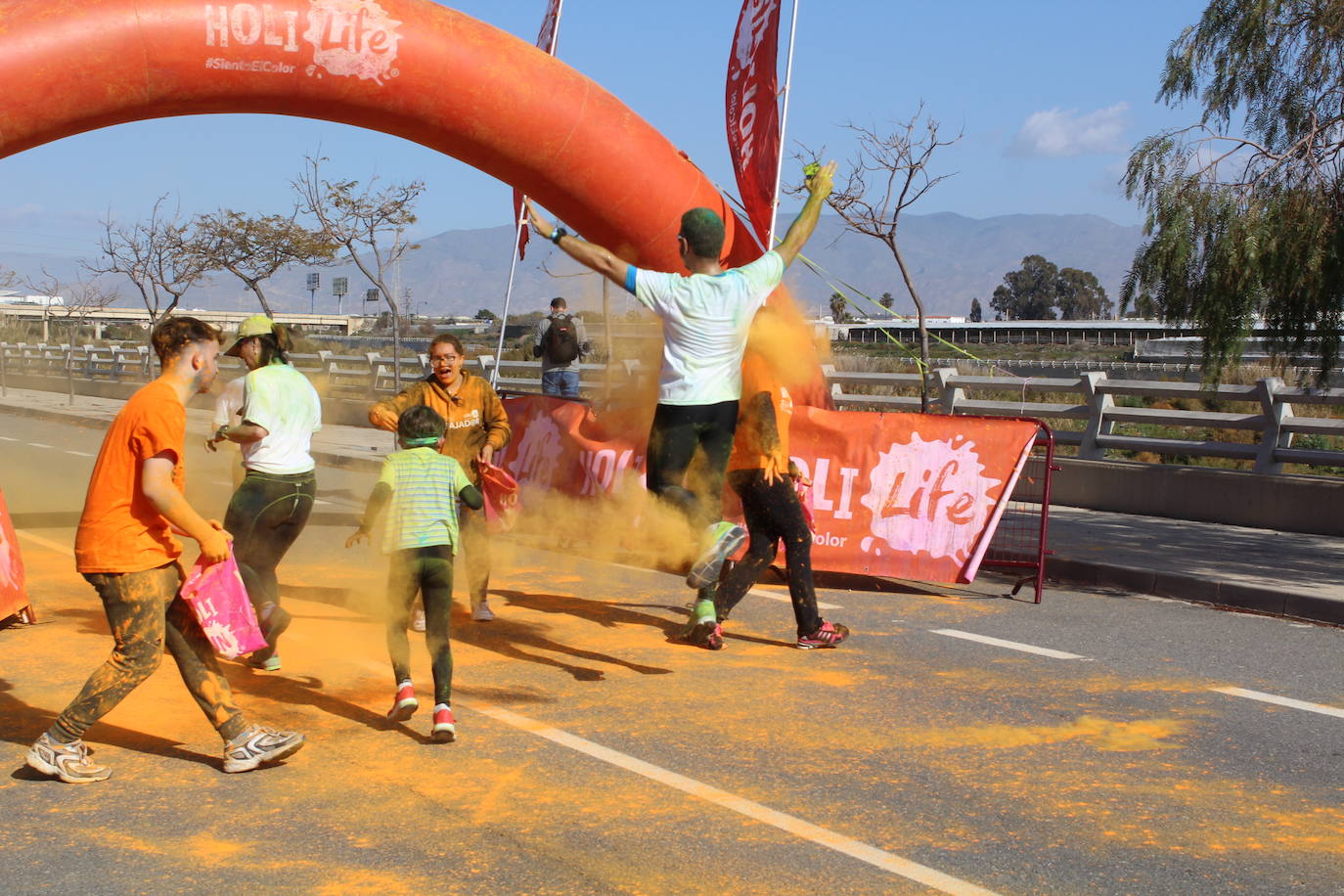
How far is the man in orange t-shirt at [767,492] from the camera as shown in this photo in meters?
7.34

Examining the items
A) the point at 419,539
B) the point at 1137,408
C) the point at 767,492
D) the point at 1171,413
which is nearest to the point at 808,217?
the point at 767,492

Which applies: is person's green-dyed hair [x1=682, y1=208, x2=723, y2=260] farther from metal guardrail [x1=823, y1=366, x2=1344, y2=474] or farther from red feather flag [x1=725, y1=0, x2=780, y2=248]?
metal guardrail [x1=823, y1=366, x2=1344, y2=474]

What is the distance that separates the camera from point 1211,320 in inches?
395

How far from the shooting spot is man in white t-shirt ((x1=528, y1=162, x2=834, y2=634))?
20.7 feet

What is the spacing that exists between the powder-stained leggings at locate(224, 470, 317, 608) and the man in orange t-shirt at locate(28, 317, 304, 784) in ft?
5.82

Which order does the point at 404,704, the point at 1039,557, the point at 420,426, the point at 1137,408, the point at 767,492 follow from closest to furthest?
the point at 404,704 < the point at 420,426 < the point at 767,492 < the point at 1039,557 < the point at 1137,408

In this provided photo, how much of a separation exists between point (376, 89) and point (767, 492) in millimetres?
3482

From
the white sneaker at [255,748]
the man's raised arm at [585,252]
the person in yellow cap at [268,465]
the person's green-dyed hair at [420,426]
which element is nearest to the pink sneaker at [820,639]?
the man's raised arm at [585,252]

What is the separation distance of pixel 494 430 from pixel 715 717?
258cm

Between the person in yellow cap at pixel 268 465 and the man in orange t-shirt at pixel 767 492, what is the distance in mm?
2273

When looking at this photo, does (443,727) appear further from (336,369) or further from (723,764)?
(336,369)

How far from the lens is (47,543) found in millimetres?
11219

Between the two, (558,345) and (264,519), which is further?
(558,345)

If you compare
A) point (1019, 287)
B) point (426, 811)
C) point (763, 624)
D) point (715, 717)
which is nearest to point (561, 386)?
point (763, 624)
